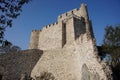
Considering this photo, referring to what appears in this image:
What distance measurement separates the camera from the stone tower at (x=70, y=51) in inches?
646

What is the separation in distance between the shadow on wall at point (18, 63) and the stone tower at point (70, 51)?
91 cm

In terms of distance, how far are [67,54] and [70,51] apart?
54 centimetres

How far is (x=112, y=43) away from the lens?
21.8 m

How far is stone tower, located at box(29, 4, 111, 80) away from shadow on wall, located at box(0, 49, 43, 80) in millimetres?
910

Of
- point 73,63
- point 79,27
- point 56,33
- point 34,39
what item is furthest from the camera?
point 34,39

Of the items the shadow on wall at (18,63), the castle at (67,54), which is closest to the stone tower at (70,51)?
the castle at (67,54)

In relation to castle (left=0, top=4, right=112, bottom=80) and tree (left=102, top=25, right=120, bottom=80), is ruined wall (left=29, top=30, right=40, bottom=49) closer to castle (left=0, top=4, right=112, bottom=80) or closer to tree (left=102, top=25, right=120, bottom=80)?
castle (left=0, top=4, right=112, bottom=80)

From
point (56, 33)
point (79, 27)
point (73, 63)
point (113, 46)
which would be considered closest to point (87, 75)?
point (73, 63)

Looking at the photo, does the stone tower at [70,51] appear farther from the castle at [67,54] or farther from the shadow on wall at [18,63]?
the shadow on wall at [18,63]

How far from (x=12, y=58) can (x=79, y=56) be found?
9605 millimetres

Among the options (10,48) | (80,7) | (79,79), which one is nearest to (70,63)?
(79,79)

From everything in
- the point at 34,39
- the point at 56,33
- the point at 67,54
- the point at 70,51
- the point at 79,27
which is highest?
the point at 79,27

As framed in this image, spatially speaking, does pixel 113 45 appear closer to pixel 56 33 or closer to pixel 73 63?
pixel 73 63

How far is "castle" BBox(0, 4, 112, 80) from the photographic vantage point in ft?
54.0
